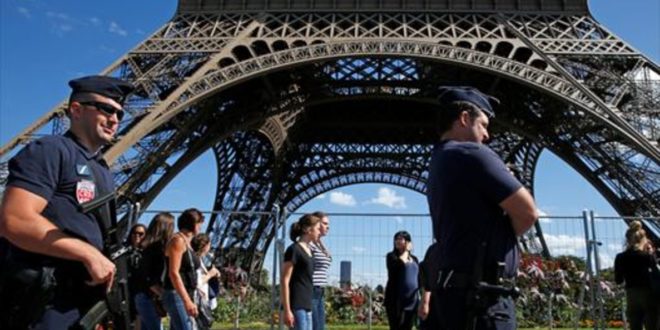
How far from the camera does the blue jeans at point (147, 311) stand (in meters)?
5.46

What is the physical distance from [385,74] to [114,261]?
2028 centimetres

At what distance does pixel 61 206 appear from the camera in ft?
7.95

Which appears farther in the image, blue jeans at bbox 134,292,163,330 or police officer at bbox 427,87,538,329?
blue jeans at bbox 134,292,163,330

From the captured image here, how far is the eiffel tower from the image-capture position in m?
17.6

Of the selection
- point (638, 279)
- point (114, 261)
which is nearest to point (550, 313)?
point (638, 279)

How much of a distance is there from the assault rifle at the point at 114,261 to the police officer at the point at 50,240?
1.7 inches

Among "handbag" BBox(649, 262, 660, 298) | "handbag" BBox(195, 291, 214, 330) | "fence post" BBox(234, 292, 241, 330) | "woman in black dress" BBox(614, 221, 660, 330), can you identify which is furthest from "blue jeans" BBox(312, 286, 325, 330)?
"fence post" BBox(234, 292, 241, 330)

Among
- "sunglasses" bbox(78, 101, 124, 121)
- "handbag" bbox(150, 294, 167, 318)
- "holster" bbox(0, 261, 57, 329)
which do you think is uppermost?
"sunglasses" bbox(78, 101, 124, 121)

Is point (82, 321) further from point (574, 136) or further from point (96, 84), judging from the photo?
point (574, 136)

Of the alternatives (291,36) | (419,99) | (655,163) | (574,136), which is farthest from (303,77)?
(655,163)

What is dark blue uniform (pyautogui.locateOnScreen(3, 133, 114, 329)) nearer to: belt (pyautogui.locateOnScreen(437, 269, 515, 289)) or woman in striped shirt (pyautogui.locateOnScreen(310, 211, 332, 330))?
belt (pyautogui.locateOnScreen(437, 269, 515, 289))

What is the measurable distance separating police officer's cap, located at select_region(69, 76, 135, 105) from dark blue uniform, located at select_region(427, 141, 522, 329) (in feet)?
4.71

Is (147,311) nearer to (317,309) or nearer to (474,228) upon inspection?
(317,309)

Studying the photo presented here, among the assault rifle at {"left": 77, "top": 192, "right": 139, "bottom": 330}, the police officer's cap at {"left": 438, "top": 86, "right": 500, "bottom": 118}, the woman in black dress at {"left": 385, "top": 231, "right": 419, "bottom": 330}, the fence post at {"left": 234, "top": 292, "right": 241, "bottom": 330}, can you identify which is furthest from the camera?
the fence post at {"left": 234, "top": 292, "right": 241, "bottom": 330}
